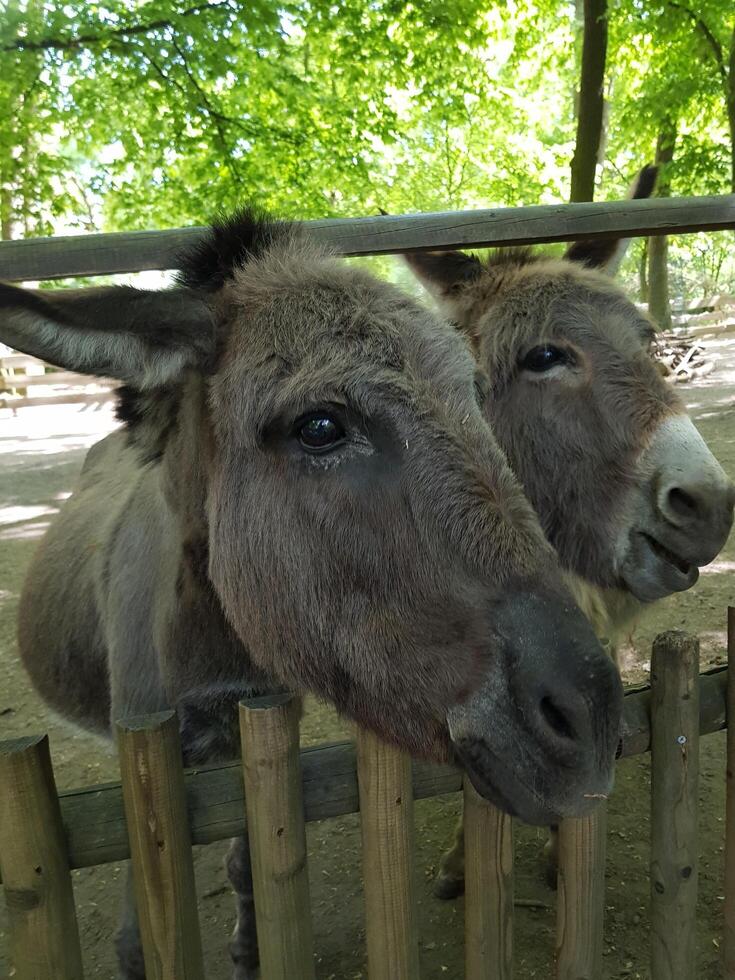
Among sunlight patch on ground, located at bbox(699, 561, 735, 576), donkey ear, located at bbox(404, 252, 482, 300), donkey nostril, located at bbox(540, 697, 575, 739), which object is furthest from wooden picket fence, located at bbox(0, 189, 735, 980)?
sunlight patch on ground, located at bbox(699, 561, 735, 576)

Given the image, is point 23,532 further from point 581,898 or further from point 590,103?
point 590,103

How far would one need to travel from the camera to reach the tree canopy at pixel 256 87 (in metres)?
7.62

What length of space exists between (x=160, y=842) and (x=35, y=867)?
32 centimetres

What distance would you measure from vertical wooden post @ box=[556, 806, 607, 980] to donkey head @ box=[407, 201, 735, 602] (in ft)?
3.48

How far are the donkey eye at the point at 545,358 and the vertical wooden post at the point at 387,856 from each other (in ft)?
6.24

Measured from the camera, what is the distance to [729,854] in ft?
8.91

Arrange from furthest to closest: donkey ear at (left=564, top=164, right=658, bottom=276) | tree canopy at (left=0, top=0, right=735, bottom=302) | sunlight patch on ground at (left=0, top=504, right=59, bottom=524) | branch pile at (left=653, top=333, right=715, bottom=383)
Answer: branch pile at (left=653, top=333, right=715, bottom=383)
sunlight patch on ground at (left=0, top=504, right=59, bottom=524)
tree canopy at (left=0, top=0, right=735, bottom=302)
donkey ear at (left=564, top=164, right=658, bottom=276)

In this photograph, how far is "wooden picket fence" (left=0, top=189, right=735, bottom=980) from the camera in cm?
189

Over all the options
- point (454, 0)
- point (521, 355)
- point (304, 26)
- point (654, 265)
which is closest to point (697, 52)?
point (454, 0)

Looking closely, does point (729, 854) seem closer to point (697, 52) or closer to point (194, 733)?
point (194, 733)

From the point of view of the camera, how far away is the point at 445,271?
148 inches

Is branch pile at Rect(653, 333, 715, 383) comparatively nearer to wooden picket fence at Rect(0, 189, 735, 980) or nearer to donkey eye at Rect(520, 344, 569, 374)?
donkey eye at Rect(520, 344, 569, 374)

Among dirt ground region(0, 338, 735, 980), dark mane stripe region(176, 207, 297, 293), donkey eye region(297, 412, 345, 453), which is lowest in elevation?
dirt ground region(0, 338, 735, 980)

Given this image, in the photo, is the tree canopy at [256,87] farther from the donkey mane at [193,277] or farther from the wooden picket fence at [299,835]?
the wooden picket fence at [299,835]
